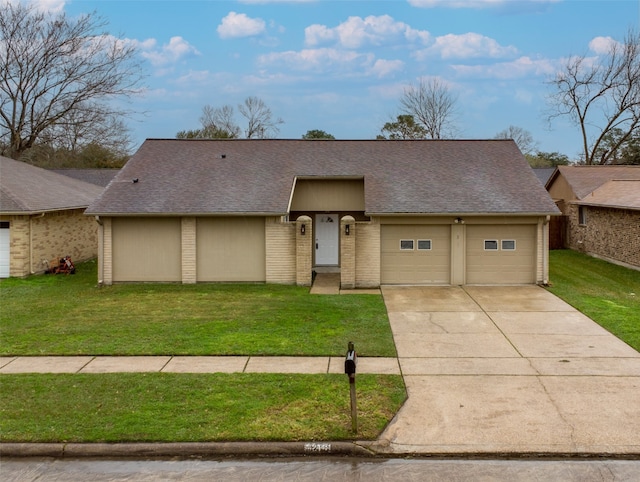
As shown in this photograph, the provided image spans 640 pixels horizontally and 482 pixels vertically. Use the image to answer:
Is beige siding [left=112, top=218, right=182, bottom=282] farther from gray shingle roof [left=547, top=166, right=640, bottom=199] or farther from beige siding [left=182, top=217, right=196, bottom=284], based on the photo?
gray shingle roof [left=547, top=166, right=640, bottom=199]

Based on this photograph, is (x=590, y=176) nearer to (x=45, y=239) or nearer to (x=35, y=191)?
(x=45, y=239)

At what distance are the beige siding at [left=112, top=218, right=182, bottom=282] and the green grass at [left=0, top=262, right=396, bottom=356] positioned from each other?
1.55ft

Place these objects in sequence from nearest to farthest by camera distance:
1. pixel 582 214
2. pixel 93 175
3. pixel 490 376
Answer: pixel 490 376, pixel 582 214, pixel 93 175

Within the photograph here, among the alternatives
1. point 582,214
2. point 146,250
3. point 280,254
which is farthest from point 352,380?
point 582,214

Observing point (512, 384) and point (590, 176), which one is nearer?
point (512, 384)

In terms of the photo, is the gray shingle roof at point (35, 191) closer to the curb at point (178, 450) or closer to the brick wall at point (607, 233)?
the curb at point (178, 450)

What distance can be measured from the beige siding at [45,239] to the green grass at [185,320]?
1411 millimetres

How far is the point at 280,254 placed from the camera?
680 inches

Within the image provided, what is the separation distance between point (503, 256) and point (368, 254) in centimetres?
424

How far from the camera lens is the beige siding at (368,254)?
16953 mm

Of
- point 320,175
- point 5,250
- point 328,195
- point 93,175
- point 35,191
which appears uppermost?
point 93,175

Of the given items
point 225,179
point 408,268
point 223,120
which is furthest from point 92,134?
point 408,268

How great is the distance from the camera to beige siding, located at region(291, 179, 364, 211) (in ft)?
63.3

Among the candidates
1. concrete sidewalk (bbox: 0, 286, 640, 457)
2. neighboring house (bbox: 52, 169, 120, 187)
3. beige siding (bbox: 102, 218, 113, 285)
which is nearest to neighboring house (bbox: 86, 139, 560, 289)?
beige siding (bbox: 102, 218, 113, 285)
